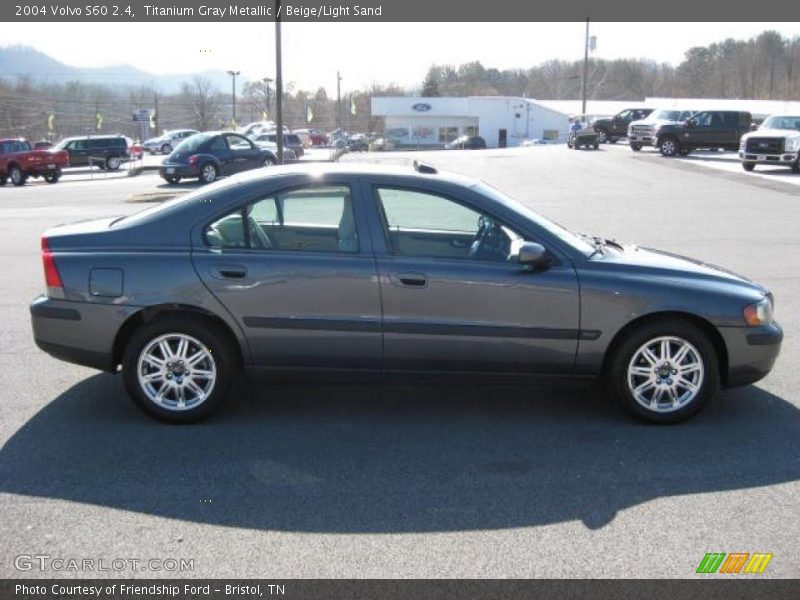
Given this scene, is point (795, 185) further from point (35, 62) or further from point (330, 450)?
point (35, 62)

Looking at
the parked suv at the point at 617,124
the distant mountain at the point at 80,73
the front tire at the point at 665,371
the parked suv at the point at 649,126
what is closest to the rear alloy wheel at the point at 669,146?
Answer: the parked suv at the point at 649,126

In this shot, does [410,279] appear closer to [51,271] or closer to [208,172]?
[51,271]

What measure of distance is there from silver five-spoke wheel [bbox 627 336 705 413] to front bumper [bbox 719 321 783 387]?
0.22 metres

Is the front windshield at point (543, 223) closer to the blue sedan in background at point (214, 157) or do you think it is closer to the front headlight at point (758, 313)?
the front headlight at point (758, 313)

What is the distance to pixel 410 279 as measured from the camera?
474 centimetres

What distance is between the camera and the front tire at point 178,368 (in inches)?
188

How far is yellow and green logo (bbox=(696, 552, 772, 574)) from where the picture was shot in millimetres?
3312

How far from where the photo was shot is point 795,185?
23047mm

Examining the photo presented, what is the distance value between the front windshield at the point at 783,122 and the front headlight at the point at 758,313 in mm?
26787

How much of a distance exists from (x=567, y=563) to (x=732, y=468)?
1.47 metres

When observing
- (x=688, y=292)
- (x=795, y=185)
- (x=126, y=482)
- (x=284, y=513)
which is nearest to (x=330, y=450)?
(x=284, y=513)

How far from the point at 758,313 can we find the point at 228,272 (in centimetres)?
323
